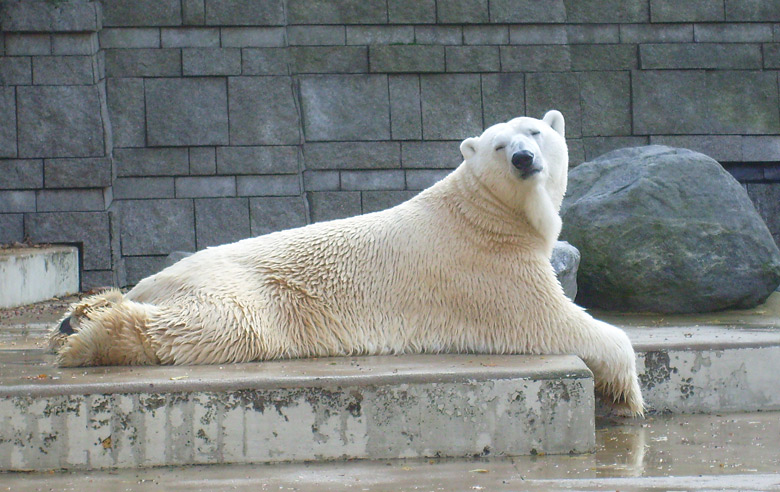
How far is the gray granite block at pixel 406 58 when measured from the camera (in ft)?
26.3

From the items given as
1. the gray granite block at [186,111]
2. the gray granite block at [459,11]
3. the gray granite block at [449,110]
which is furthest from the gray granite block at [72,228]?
the gray granite block at [459,11]

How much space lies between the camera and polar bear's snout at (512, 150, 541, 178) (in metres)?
3.83

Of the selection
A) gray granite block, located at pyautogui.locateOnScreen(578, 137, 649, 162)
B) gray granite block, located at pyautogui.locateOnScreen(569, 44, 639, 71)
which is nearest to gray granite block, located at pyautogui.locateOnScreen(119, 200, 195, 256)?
gray granite block, located at pyautogui.locateOnScreen(578, 137, 649, 162)

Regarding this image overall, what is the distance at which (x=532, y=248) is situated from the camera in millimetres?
4066

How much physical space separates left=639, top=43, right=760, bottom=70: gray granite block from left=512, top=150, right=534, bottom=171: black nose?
501 centimetres

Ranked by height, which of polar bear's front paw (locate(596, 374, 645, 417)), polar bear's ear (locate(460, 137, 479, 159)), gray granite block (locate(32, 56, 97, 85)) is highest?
gray granite block (locate(32, 56, 97, 85))

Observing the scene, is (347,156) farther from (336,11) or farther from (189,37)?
(189,37)

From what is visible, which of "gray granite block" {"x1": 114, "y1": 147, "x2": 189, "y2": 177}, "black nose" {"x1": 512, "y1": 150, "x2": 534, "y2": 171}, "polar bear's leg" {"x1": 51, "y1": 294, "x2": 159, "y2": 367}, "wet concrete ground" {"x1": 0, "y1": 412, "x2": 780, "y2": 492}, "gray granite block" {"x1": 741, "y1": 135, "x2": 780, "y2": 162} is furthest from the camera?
"gray granite block" {"x1": 741, "y1": 135, "x2": 780, "y2": 162}

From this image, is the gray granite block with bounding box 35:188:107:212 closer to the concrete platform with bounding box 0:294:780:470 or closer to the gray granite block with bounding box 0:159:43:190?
the gray granite block with bounding box 0:159:43:190

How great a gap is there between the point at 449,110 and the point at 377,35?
0.82 metres

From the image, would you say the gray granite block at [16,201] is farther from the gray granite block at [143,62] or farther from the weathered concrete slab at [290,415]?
the weathered concrete slab at [290,415]

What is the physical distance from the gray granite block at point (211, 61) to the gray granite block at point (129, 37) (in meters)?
0.26

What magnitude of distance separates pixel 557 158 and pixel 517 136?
24 centimetres

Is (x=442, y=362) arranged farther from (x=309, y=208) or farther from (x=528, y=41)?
(x=528, y=41)
